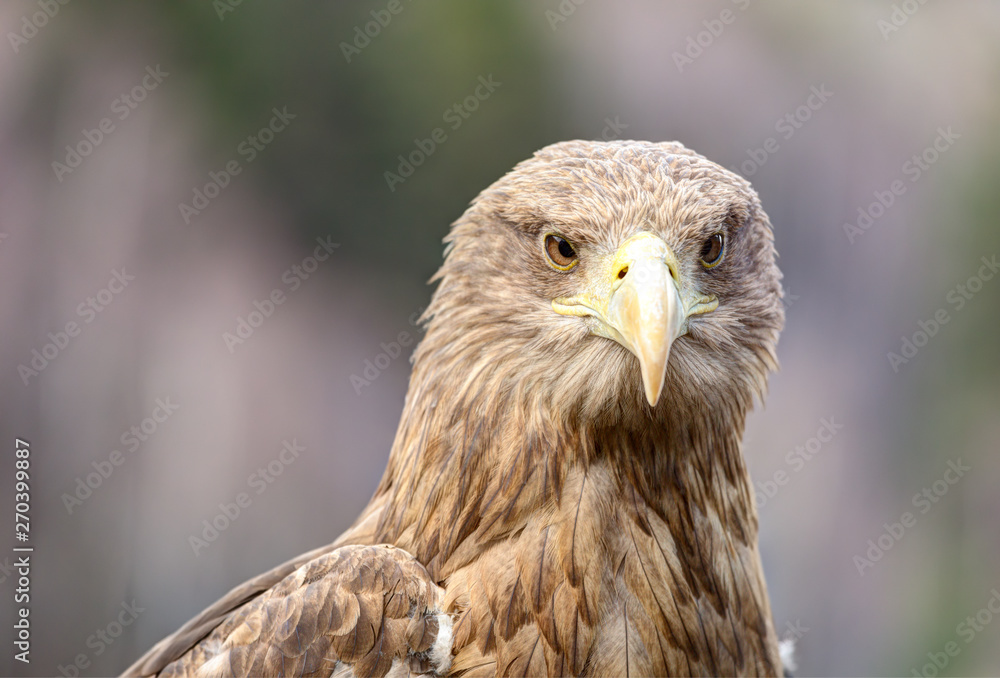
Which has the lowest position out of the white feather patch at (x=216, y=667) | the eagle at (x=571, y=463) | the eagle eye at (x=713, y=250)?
the white feather patch at (x=216, y=667)

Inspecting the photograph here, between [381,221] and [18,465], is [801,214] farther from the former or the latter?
[18,465]

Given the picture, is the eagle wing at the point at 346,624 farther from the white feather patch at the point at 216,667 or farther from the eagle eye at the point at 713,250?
the eagle eye at the point at 713,250

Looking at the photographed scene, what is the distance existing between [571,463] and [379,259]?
397cm

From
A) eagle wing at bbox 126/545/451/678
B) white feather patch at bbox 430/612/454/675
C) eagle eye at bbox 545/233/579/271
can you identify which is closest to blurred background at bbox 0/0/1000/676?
eagle eye at bbox 545/233/579/271

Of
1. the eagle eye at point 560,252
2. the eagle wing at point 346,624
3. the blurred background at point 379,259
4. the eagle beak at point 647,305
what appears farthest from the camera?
the blurred background at point 379,259

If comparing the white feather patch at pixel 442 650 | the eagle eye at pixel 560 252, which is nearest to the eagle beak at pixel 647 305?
the eagle eye at pixel 560 252

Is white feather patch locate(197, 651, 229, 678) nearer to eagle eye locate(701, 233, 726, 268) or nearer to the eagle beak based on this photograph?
the eagle beak

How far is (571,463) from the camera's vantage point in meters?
1.86

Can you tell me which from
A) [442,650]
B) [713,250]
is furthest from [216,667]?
[713,250]

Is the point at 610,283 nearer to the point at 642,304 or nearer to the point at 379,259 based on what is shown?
the point at 642,304

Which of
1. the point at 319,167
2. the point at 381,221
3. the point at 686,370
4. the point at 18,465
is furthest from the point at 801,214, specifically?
the point at 18,465

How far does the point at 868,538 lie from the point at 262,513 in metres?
4.28

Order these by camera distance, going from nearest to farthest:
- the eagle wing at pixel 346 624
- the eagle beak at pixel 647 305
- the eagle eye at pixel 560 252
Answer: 1. the eagle beak at pixel 647 305
2. the eagle wing at pixel 346 624
3. the eagle eye at pixel 560 252

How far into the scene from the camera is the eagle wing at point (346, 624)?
5.65ft
